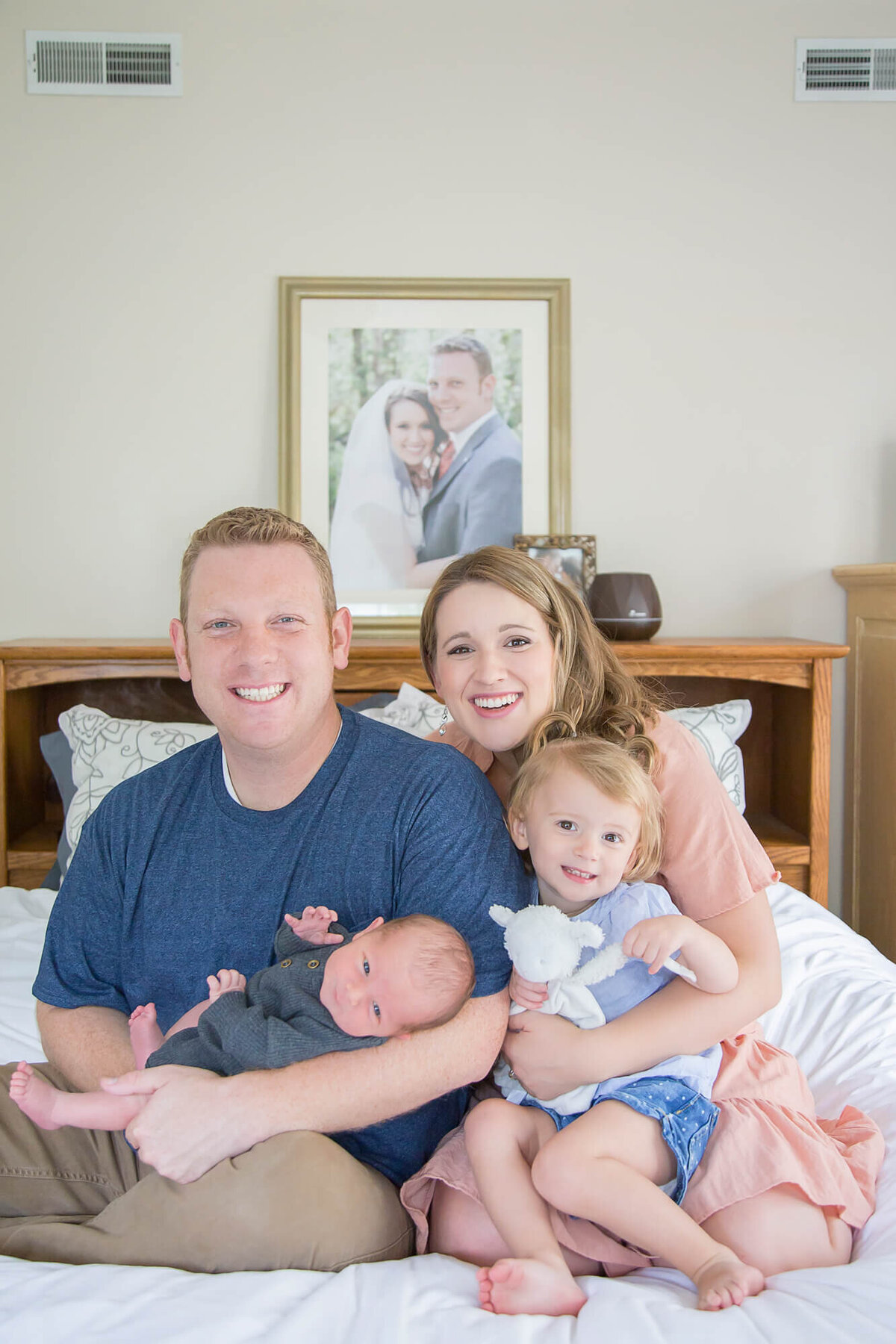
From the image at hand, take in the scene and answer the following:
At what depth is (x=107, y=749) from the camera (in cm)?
231

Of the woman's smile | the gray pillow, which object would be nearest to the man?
the woman's smile

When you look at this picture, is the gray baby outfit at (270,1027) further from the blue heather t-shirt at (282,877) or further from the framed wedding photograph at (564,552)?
the framed wedding photograph at (564,552)

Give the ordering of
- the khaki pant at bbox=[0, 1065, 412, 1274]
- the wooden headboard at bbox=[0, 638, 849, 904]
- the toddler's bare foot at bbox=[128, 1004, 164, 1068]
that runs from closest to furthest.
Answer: the khaki pant at bbox=[0, 1065, 412, 1274] → the toddler's bare foot at bbox=[128, 1004, 164, 1068] → the wooden headboard at bbox=[0, 638, 849, 904]

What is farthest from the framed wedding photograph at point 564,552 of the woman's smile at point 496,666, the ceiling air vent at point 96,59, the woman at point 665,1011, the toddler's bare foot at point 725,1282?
the toddler's bare foot at point 725,1282

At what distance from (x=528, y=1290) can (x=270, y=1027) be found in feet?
1.22

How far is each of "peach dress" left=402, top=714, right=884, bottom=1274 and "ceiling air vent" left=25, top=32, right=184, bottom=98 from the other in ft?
7.78

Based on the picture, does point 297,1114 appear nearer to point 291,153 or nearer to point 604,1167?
point 604,1167

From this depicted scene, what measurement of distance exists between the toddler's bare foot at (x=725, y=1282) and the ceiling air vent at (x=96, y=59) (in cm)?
295

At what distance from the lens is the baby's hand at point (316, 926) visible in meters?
1.20

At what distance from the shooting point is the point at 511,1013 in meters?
1.24

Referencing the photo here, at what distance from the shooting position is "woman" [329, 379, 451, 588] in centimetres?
282

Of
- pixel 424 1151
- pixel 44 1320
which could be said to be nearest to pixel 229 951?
pixel 424 1151

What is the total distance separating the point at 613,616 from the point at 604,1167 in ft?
5.39

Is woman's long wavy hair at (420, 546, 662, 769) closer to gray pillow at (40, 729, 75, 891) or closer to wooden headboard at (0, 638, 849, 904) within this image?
wooden headboard at (0, 638, 849, 904)
